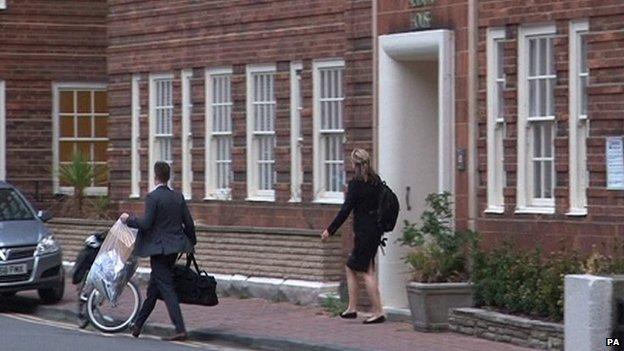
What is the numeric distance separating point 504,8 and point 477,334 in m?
3.36

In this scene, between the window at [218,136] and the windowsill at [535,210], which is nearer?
the windowsill at [535,210]

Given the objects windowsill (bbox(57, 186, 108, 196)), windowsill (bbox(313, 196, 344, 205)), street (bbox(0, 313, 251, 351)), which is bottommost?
street (bbox(0, 313, 251, 351))

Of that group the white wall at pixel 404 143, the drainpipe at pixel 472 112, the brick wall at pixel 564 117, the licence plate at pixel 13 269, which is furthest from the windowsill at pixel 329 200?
the licence plate at pixel 13 269

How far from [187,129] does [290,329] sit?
7.10 m

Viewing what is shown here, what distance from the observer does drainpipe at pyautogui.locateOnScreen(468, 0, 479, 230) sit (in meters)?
19.4

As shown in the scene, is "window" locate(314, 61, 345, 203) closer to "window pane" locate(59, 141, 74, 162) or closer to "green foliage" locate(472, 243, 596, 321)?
"green foliage" locate(472, 243, 596, 321)

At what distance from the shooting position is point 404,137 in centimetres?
2075

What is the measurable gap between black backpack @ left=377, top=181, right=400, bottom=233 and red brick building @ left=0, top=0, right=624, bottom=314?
0.59m

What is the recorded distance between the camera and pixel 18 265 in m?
22.5

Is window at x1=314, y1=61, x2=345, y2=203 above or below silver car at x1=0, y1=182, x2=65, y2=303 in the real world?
above

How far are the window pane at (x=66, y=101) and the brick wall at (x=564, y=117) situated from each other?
14.8m

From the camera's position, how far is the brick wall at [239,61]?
21.7 meters

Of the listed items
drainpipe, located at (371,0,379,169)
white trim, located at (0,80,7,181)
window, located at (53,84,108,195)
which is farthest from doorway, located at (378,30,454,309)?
white trim, located at (0,80,7,181)

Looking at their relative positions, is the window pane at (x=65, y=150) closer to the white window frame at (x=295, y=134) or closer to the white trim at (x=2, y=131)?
the white trim at (x=2, y=131)
